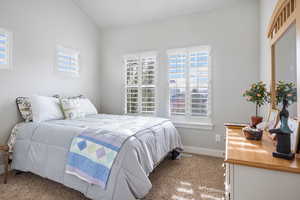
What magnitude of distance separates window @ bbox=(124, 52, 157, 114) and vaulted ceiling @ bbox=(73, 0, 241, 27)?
82 centimetres

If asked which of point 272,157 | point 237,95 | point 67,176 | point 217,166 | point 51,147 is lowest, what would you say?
point 217,166

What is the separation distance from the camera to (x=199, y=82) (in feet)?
10.3

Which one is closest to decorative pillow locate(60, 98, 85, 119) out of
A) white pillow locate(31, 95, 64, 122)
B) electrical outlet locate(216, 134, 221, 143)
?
white pillow locate(31, 95, 64, 122)

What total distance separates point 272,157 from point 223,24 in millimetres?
2721

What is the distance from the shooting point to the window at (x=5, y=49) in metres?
2.39

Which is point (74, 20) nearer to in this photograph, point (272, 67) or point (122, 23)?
point (122, 23)

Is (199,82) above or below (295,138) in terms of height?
above

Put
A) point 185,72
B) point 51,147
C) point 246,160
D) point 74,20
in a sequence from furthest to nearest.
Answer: point 74,20, point 185,72, point 51,147, point 246,160

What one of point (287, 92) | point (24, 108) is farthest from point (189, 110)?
point (24, 108)

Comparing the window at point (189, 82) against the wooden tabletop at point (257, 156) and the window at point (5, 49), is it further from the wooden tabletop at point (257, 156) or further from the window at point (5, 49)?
the window at point (5, 49)

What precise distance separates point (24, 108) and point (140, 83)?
2.19 meters

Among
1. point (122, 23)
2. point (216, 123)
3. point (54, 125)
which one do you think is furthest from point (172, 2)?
point (54, 125)

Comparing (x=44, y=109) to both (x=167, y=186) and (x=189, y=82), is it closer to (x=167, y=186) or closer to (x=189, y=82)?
(x=167, y=186)

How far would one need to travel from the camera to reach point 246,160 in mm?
938
